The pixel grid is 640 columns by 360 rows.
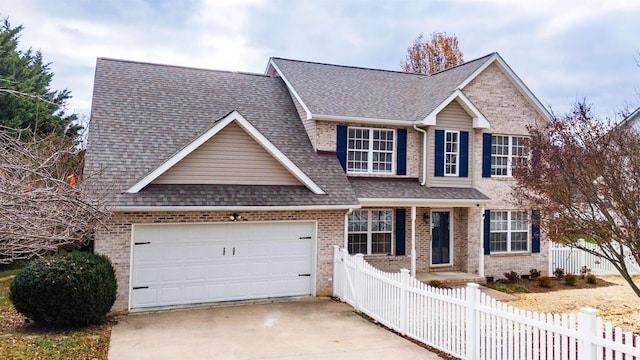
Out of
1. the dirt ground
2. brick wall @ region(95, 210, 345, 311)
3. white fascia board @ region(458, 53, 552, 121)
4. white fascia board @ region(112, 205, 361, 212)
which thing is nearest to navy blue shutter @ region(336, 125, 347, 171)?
brick wall @ region(95, 210, 345, 311)

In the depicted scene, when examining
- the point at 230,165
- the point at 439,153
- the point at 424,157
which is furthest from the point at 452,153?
the point at 230,165

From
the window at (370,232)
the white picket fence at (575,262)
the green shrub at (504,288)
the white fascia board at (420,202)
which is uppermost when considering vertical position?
the white fascia board at (420,202)

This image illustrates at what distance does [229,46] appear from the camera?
2170 centimetres

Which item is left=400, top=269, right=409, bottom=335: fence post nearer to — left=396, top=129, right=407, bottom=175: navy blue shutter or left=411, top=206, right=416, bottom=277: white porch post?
left=411, top=206, right=416, bottom=277: white porch post

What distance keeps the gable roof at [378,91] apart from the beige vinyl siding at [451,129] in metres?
0.27

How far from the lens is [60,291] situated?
9344 millimetres

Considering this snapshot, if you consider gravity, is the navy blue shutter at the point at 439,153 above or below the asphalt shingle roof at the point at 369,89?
below

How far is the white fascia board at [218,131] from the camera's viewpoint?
11.5 meters

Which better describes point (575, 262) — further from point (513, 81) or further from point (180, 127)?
point (180, 127)

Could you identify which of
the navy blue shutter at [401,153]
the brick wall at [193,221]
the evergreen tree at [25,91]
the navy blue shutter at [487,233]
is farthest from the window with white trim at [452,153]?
the evergreen tree at [25,91]

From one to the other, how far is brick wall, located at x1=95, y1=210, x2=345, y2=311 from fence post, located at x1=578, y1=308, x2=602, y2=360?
7798 millimetres

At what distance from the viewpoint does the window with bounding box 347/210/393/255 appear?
51.4 ft

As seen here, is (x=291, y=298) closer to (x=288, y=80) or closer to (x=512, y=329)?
(x=512, y=329)

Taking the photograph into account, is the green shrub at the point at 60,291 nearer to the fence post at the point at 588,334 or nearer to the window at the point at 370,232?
the window at the point at 370,232
